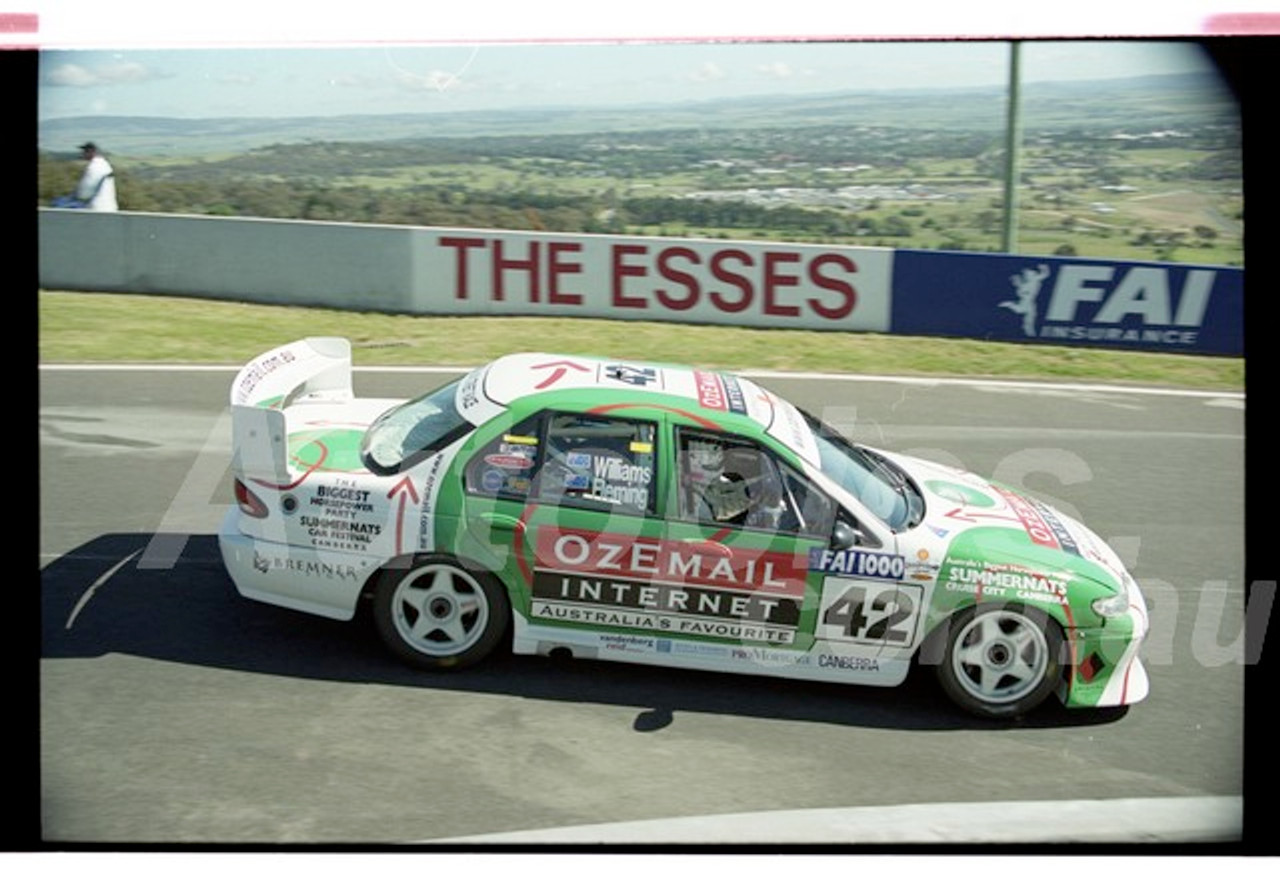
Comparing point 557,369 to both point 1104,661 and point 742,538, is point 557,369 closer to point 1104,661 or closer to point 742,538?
point 742,538

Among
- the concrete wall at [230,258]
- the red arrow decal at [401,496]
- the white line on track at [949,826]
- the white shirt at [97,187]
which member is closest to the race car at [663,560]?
the red arrow decal at [401,496]

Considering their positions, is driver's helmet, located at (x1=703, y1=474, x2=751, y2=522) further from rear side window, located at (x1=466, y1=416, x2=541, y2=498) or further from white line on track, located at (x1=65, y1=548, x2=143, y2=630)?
white line on track, located at (x1=65, y1=548, x2=143, y2=630)

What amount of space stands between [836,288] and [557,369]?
26.1ft

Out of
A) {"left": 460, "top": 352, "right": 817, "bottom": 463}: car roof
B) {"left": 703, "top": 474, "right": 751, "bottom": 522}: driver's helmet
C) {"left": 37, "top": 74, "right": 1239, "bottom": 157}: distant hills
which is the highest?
{"left": 37, "top": 74, "right": 1239, "bottom": 157}: distant hills

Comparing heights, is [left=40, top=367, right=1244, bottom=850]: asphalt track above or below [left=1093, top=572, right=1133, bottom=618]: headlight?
below

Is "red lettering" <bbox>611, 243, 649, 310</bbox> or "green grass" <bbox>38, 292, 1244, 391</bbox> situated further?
"red lettering" <bbox>611, 243, 649, 310</bbox>

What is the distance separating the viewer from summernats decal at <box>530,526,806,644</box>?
6.75m

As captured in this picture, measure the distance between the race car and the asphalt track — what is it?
0.24 meters

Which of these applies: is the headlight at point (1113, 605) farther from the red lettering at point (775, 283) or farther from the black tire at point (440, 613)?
the red lettering at point (775, 283)

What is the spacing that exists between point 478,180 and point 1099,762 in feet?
41.4

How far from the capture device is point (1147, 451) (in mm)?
11602

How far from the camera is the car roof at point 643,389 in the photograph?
23.1ft

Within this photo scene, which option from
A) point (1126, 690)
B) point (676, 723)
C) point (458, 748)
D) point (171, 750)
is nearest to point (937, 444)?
point (1126, 690)

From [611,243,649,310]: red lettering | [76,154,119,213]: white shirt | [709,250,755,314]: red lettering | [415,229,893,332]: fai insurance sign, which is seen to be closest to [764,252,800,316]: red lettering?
[415,229,893,332]: fai insurance sign
